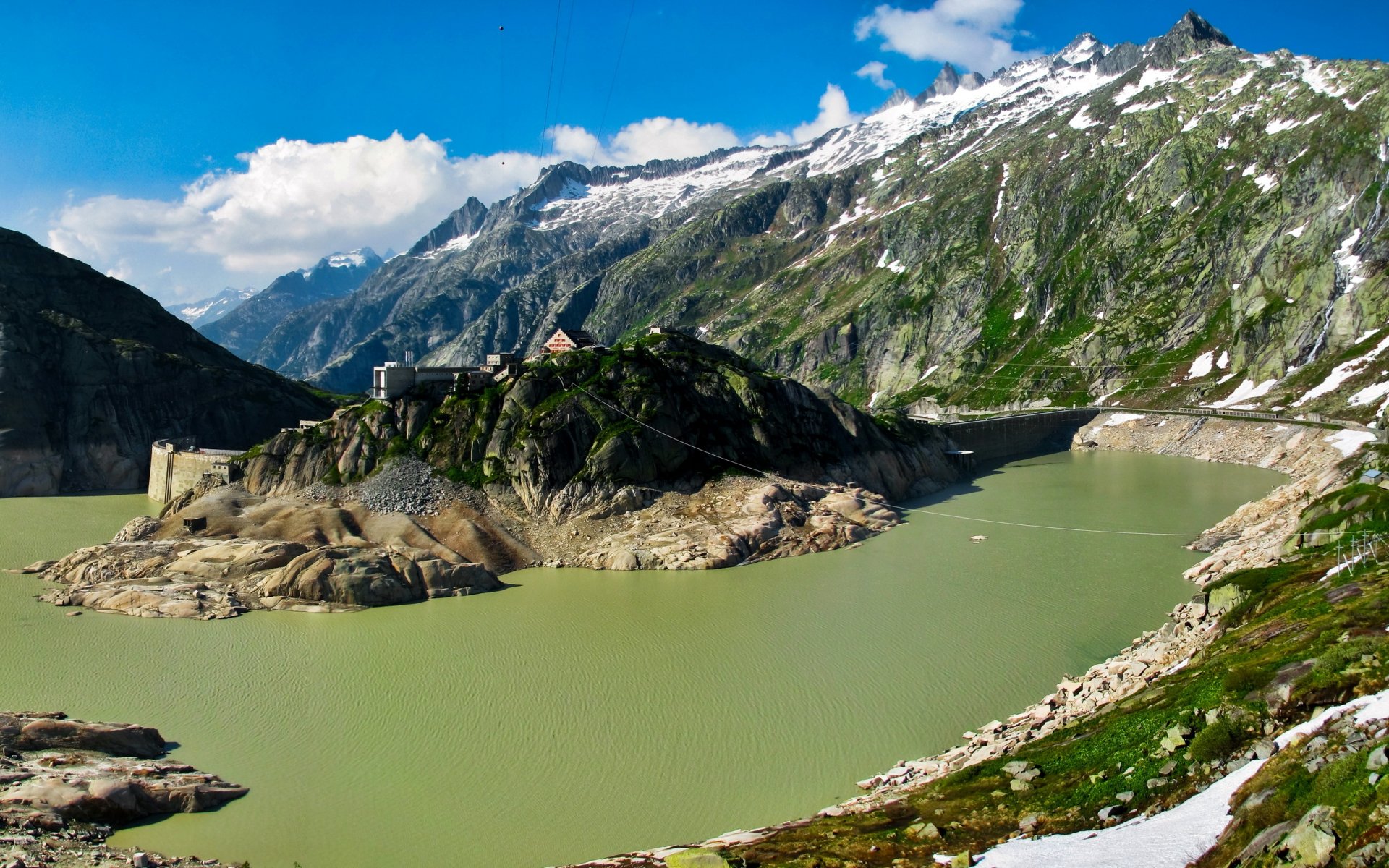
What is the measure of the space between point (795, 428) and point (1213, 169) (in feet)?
396

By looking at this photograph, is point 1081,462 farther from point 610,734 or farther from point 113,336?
point 113,336

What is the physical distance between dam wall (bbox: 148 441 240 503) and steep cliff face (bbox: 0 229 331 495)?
325 inches

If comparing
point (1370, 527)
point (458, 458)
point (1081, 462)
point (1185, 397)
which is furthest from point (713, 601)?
point (1185, 397)

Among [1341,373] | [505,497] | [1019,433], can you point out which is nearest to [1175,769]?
[505,497]

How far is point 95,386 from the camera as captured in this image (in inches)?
3435

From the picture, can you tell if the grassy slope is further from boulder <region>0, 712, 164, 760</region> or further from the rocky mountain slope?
the rocky mountain slope

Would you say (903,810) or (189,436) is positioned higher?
(189,436)

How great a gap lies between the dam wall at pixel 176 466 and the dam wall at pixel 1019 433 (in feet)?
236

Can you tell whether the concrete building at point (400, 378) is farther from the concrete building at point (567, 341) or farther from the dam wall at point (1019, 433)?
the dam wall at point (1019, 433)

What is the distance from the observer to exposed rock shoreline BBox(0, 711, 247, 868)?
18.6m

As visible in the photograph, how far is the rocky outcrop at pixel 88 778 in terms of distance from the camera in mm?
20438

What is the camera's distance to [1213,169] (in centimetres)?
14562

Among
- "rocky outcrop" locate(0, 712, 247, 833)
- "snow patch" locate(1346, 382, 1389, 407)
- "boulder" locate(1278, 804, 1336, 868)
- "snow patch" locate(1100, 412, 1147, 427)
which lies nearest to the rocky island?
"rocky outcrop" locate(0, 712, 247, 833)

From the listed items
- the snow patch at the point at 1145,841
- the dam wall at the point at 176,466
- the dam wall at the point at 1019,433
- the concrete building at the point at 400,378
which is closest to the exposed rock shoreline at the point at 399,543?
the concrete building at the point at 400,378
